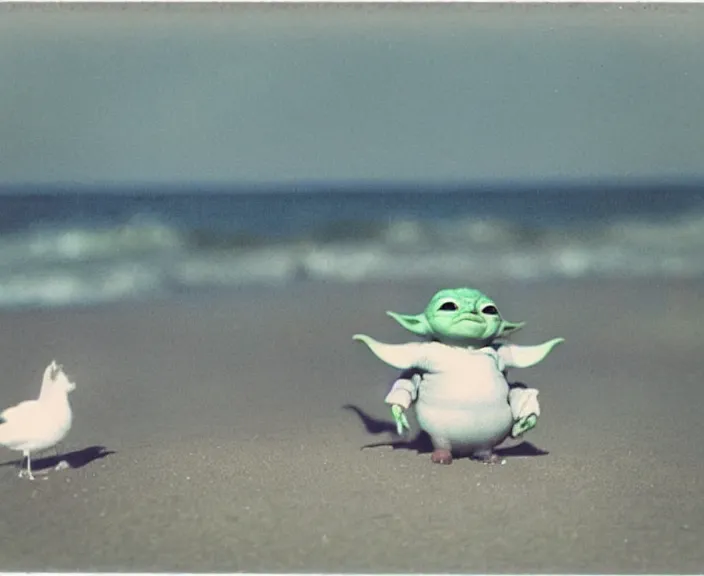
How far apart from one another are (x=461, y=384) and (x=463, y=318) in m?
0.12

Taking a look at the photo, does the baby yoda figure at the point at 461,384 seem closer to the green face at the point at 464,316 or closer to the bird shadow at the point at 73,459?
the green face at the point at 464,316

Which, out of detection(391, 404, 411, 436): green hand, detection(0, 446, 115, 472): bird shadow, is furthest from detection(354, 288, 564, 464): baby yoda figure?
detection(0, 446, 115, 472): bird shadow

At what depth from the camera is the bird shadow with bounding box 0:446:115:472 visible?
6.06 ft

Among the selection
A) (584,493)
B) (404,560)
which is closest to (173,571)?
(404,560)

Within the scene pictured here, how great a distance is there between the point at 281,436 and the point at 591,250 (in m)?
1.49

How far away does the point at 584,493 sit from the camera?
1719 millimetres

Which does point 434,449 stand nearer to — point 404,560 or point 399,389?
point 399,389

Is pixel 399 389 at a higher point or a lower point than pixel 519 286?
lower

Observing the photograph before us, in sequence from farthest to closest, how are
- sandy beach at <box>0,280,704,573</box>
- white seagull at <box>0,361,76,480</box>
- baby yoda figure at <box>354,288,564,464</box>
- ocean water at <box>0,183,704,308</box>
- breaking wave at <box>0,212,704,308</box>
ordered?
breaking wave at <box>0,212,704,308</box>, ocean water at <box>0,183,704,308</box>, baby yoda figure at <box>354,288,564,464</box>, white seagull at <box>0,361,76,480</box>, sandy beach at <box>0,280,704,573</box>

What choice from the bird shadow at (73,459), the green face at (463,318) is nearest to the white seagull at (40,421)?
the bird shadow at (73,459)

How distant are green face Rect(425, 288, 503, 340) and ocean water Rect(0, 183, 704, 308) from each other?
2.29 feet

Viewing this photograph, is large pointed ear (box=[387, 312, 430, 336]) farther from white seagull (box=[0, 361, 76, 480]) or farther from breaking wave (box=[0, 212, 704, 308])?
breaking wave (box=[0, 212, 704, 308])

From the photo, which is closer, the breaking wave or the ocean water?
the ocean water

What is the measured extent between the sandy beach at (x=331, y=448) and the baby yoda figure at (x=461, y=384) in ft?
0.20
